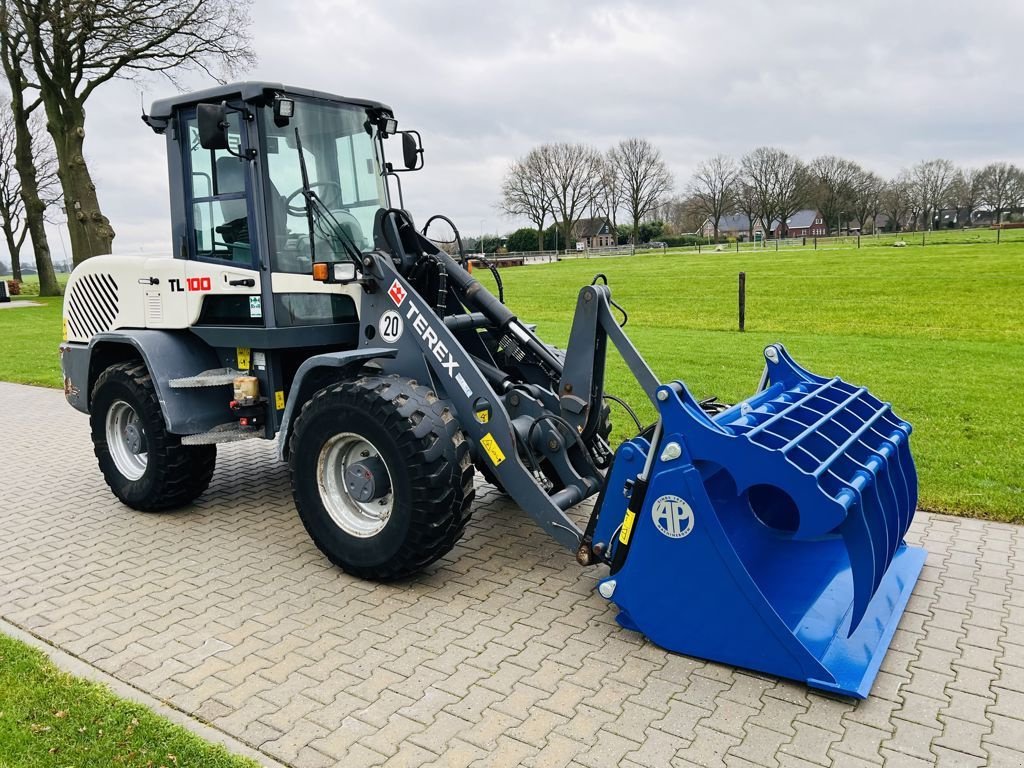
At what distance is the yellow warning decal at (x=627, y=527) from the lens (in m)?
3.92

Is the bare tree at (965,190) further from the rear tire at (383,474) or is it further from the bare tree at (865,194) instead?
the rear tire at (383,474)

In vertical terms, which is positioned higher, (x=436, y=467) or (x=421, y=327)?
(x=421, y=327)

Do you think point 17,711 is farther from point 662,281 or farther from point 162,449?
point 662,281

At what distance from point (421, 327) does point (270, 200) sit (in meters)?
1.40

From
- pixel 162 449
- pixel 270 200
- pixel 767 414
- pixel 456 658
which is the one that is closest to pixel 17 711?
pixel 456 658

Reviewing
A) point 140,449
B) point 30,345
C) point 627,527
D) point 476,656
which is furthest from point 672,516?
point 30,345

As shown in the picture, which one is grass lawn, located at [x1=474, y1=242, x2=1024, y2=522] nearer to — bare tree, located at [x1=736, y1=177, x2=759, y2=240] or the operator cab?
the operator cab

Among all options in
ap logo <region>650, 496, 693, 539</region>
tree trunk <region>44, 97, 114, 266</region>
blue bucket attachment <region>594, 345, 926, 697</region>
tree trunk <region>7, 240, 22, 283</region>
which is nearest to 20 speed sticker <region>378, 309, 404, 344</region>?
blue bucket attachment <region>594, 345, 926, 697</region>

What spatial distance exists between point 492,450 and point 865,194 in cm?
8058

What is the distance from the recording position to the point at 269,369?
5668 mm

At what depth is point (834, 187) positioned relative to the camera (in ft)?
245

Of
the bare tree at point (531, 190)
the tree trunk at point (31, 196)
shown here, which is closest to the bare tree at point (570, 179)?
the bare tree at point (531, 190)

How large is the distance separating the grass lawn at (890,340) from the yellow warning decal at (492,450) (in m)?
3.35

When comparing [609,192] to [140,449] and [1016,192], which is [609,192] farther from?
[140,449]
